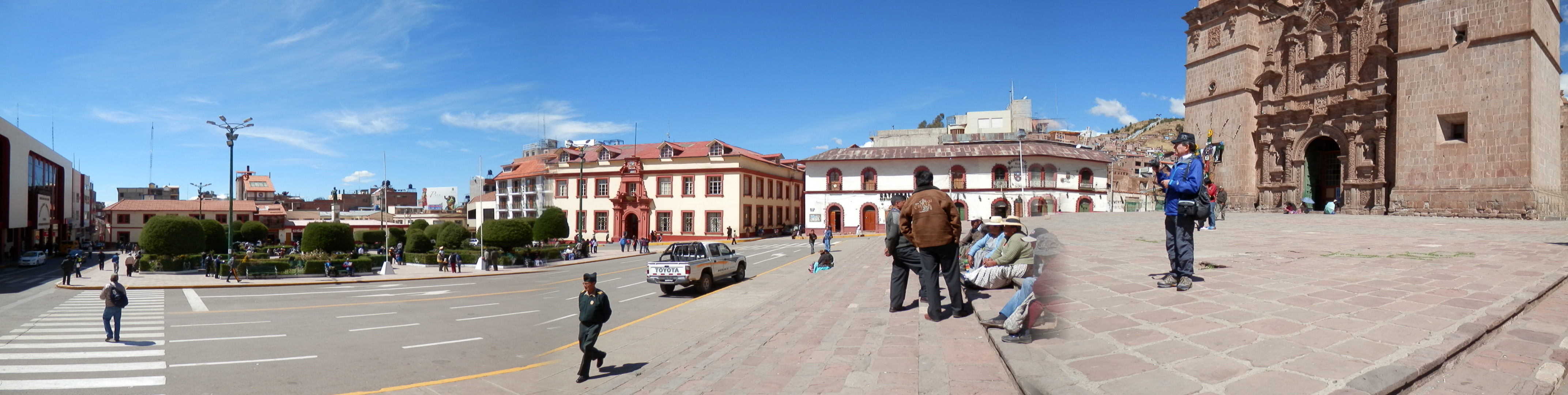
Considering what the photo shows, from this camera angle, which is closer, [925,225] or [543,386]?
[925,225]

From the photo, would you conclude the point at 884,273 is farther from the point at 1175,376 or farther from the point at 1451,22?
the point at 1451,22

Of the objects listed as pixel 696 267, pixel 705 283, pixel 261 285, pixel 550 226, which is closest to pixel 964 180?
pixel 550 226

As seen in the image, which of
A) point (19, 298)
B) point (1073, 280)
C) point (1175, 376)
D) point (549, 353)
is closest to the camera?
point (1175, 376)

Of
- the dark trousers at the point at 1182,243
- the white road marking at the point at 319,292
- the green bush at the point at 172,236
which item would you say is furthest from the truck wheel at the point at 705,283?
the green bush at the point at 172,236

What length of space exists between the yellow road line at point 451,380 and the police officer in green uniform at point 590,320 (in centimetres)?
157

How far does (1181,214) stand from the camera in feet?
20.6

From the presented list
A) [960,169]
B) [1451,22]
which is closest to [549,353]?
[1451,22]

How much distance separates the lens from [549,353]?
958 cm

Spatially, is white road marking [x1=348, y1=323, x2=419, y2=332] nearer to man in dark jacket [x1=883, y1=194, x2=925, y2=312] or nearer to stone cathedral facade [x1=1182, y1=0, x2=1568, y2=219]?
man in dark jacket [x1=883, y1=194, x2=925, y2=312]

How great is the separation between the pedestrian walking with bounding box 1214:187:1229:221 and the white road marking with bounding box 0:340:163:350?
26459 millimetres

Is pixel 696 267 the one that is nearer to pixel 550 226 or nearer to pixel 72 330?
pixel 72 330

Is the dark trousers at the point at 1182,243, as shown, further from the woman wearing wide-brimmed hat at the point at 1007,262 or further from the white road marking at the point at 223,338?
the white road marking at the point at 223,338

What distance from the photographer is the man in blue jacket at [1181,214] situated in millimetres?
6227

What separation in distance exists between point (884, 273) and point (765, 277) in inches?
258
